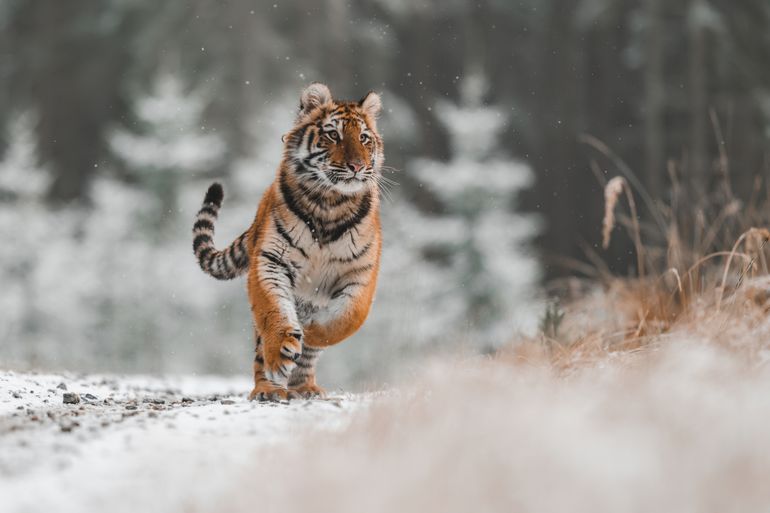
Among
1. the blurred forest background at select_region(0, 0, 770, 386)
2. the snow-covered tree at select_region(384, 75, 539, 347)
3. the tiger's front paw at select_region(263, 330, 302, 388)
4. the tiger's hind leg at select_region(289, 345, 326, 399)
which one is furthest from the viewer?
the blurred forest background at select_region(0, 0, 770, 386)

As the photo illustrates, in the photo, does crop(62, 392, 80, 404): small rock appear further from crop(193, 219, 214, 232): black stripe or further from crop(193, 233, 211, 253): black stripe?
crop(193, 219, 214, 232): black stripe

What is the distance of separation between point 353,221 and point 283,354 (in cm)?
81

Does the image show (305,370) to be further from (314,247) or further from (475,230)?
(475,230)

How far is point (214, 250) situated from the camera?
17.6ft

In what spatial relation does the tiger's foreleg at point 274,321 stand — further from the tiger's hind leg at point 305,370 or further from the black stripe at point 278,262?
the tiger's hind leg at point 305,370

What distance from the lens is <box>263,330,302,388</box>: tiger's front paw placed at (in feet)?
14.6

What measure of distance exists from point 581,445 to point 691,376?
39.1 inches

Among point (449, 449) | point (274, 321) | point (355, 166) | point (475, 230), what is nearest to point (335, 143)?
point (355, 166)

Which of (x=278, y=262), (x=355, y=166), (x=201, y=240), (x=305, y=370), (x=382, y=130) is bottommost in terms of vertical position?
(x=305, y=370)

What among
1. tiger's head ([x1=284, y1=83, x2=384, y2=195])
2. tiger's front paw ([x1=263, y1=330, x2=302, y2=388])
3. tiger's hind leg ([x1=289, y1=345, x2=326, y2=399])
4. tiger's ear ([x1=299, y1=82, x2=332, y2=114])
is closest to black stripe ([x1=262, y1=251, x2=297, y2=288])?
tiger's front paw ([x1=263, y1=330, x2=302, y2=388])

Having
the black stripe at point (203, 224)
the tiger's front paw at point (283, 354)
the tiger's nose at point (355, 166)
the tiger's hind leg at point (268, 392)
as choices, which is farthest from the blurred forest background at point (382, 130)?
the tiger's front paw at point (283, 354)

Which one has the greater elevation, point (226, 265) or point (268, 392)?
point (226, 265)

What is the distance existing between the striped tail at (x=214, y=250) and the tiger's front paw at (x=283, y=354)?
90cm

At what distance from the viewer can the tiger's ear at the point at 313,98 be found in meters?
5.07
